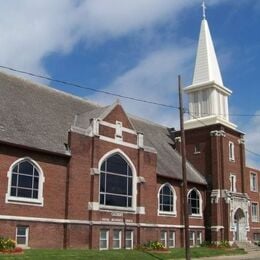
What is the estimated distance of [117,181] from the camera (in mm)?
35188

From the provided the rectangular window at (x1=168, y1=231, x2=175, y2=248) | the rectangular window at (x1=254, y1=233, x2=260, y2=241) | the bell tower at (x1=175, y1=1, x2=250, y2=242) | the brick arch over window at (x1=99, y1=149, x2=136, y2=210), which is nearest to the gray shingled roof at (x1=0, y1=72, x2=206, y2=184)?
the bell tower at (x1=175, y1=1, x2=250, y2=242)

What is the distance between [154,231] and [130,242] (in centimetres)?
297

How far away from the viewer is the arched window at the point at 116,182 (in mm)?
33906

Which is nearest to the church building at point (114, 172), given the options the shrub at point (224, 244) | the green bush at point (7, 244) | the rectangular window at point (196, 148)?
the rectangular window at point (196, 148)

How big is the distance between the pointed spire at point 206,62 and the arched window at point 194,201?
12318 mm

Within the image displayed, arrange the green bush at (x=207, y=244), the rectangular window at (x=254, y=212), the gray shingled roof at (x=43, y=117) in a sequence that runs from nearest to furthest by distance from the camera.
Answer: the gray shingled roof at (x=43, y=117) < the green bush at (x=207, y=244) < the rectangular window at (x=254, y=212)

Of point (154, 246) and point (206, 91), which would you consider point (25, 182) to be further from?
point (206, 91)

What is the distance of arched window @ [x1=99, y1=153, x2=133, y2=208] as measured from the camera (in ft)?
111

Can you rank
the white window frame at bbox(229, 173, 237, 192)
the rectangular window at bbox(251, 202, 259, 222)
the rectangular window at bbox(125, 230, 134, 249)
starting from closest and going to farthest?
the rectangular window at bbox(125, 230, 134, 249) → the white window frame at bbox(229, 173, 237, 192) → the rectangular window at bbox(251, 202, 259, 222)

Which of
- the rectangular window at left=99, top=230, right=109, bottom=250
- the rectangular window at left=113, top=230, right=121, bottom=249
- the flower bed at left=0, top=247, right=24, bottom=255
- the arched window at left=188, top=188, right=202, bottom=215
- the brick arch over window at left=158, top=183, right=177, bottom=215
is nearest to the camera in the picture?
the flower bed at left=0, top=247, right=24, bottom=255

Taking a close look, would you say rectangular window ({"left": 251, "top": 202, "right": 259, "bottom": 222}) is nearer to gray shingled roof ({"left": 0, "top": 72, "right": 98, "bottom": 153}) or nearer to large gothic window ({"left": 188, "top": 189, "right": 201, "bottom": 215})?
large gothic window ({"left": 188, "top": 189, "right": 201, "bottom": 215})

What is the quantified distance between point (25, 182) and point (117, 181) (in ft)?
26.7

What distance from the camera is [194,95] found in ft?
167

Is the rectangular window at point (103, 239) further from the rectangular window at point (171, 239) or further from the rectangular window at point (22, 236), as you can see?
the rectangular window at point (171, 239)
